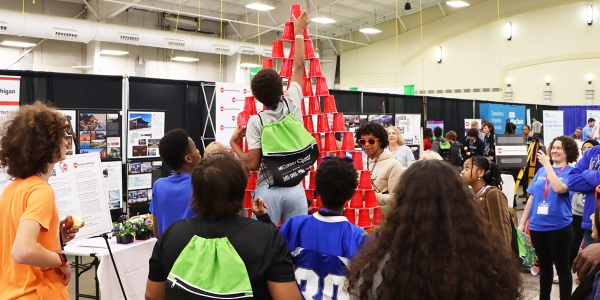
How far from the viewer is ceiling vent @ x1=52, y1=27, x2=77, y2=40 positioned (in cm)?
1261

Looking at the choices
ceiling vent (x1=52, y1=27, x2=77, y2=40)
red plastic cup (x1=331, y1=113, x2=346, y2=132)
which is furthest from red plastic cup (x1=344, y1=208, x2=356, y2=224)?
ceiling vent (x1=52, y1=27, x2=77, y2=40)

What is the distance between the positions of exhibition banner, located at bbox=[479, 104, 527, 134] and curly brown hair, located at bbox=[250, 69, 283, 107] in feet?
40.6

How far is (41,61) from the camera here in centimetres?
1506

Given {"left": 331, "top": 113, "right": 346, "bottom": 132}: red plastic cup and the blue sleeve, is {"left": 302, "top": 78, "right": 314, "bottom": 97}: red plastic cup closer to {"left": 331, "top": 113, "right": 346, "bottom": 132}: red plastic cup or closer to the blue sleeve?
{"left": 331, "top": 113, "right": 346, "bottom": 132}: red plastic cup

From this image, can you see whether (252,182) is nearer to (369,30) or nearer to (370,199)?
(370,199)

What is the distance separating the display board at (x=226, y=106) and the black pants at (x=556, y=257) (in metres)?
4.50

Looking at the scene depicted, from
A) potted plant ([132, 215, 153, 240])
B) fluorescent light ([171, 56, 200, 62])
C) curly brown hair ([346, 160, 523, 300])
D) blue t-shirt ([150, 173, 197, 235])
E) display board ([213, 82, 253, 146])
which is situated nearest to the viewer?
curly brown hair ([346, 160, 523, 300])

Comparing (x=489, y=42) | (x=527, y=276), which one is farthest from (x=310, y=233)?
(x=489, y=42)

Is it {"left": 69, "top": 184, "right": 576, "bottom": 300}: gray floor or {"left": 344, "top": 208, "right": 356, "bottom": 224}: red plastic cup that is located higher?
{"left": 344, "top": 208, "right": 356, "bottom": 224}: red plastic cup

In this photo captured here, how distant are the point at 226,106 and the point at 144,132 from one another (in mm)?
1369

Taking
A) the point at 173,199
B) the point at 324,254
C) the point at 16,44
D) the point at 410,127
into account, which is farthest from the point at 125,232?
the point at 16,44

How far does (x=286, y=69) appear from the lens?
3.47 metres

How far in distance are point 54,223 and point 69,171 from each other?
4.84ft

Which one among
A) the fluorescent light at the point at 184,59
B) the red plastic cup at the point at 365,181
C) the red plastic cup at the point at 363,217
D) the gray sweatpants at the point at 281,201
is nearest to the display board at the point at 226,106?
the red plastic cup at the point at 365,181
